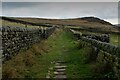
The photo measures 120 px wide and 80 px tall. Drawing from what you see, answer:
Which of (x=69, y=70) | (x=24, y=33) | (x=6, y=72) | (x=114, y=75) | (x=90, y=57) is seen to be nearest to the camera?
(x=114, y=75)

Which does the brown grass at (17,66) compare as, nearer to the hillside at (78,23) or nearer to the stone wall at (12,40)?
the stone wall at (12,40)

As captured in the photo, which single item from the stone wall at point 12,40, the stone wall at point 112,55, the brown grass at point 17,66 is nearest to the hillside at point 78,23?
the stone wall at point 12,40

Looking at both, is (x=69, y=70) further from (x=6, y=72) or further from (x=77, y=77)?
(x=6, y=72)

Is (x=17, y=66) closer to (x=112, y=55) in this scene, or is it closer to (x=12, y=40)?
(x=12, y=40)

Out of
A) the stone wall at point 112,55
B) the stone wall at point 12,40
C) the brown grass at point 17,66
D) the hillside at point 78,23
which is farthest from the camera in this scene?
the hillside at point 78,23

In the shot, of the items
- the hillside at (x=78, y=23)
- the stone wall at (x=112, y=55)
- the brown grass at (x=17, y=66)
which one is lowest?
the brown grass at (x=17, y=66)

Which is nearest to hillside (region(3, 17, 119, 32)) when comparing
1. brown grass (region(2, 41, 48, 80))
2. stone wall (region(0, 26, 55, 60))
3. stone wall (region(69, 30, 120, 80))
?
stone wall (region(0, 26, 55, 60))

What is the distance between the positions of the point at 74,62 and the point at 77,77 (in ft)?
11.1

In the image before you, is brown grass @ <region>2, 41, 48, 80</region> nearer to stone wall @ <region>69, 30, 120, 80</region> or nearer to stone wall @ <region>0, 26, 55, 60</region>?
stone wall @ <region>0, 26, 55, 60</region>

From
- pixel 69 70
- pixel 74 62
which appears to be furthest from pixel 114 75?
pixel 74 62

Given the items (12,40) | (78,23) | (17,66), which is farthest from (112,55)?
(78,23)

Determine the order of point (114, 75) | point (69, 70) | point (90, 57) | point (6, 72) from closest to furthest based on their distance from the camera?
1. point (114, 75)
2. point (6, 72)
3. point (69, 70)
4. point (90, 57)

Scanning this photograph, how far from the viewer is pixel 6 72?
10383 millimetres

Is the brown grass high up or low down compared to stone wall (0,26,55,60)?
down
